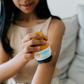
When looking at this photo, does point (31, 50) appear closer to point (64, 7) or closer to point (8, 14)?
point (8, 14)

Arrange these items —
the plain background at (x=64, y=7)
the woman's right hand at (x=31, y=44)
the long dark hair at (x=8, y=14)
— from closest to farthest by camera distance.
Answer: the woman's right hand at (x=31, y=44) → the long dark hair at (x=8, y=14) → the plain background at (x=64, y=7)

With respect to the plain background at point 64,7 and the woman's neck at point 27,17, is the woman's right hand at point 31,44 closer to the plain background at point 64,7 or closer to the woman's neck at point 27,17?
the woman's neck at point 27,17

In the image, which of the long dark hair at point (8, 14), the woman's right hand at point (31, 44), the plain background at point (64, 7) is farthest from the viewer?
the plain background at point (64, 7)

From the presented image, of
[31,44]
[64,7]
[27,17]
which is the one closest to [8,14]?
[27,17]

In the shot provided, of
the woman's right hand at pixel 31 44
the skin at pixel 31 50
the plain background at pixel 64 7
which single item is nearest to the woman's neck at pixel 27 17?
the skin at pixel 31 50

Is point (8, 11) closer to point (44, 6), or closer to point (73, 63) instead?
point (44, 6)

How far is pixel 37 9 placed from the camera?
0.84 metres

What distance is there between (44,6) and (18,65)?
48 cm

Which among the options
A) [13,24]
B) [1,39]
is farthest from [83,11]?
[1,39]

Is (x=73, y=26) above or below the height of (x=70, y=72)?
above

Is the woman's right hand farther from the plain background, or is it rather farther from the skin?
the plain background

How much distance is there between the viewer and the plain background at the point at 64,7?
1202mm

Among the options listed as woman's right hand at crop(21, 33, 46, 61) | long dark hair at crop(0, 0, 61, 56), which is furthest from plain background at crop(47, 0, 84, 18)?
woman's right hand at crop(21, 33, 46, 61)

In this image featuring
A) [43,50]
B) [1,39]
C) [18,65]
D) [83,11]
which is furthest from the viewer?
[83,11]
